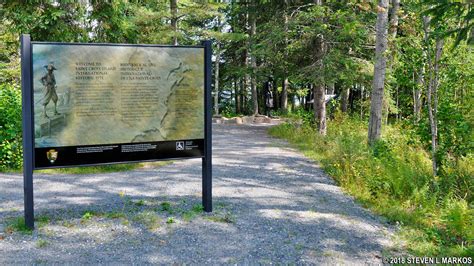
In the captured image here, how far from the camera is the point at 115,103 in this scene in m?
5.32

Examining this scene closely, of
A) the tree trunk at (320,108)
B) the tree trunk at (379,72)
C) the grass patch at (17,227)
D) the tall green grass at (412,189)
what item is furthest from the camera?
the tree trunk at (320,108)

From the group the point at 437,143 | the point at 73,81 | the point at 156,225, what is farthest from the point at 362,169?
the point at 73,81

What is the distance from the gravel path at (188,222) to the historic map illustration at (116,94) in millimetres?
1055

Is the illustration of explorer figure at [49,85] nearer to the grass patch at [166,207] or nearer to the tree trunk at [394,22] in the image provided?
the grass patch at [166,207]

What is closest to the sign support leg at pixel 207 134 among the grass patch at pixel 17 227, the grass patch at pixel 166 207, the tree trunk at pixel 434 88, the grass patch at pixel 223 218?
the grass patch at pixel 223 218

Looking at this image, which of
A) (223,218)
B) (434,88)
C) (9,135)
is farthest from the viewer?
(9,135)

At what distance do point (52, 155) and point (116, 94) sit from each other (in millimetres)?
1032

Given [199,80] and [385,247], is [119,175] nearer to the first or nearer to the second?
[199,80]

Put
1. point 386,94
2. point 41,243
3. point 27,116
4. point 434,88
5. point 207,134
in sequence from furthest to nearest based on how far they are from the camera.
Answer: point 386,94 → point 434,88 → point 207,134 → point 27,116 → point 41,243

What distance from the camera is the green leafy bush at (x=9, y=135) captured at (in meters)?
8.87

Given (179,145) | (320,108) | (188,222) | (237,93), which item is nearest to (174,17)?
(320,108)

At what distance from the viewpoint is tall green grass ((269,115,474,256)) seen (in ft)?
16.4

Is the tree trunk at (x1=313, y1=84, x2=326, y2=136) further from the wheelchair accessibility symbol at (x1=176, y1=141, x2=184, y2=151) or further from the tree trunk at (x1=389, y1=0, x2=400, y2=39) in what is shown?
the wheelchair accessibility symbol at (x1=176, y1=141, x2=184, y2=151)

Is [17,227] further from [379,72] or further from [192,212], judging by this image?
[379,72]
